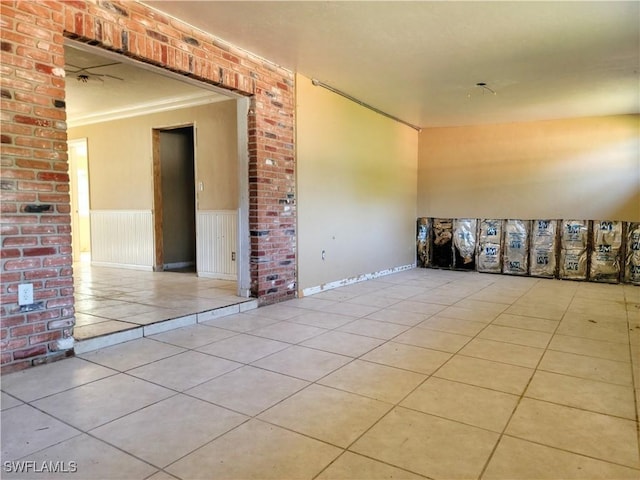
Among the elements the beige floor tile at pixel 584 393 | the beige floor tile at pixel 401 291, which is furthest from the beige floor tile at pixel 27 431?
the beige floor tile at pixel 401 291

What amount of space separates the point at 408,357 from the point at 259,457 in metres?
1.42

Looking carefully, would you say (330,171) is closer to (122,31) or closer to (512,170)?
(122,31)

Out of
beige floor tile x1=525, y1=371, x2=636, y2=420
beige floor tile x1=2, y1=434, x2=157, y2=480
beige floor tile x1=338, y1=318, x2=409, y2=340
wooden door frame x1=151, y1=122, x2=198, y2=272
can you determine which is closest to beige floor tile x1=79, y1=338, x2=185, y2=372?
beige floor tile x1=2, y1=434, x2=157, y2=480

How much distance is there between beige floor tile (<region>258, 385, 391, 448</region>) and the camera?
5.98 ft

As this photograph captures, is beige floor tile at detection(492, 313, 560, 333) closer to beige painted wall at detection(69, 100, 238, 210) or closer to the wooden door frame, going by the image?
beige painted wall at detection(69, 100, 238, 210)

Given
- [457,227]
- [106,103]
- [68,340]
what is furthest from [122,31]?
[457,227]

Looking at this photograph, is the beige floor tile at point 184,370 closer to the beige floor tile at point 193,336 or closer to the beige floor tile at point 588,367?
the beige floor tile at point 193,336

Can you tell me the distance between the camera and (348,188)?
554cm

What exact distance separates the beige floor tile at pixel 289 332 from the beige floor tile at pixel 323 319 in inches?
3.9

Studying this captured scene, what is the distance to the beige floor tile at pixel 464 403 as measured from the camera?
195 cm

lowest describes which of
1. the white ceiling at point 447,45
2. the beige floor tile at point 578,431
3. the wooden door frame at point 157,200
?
the beige floor tile at point 578,431

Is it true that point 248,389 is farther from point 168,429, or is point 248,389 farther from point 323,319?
point 323,319

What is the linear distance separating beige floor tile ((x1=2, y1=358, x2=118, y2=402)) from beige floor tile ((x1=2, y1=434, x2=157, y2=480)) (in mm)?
593

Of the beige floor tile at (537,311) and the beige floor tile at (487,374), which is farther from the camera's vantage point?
the beige floor tile at (537,311)
